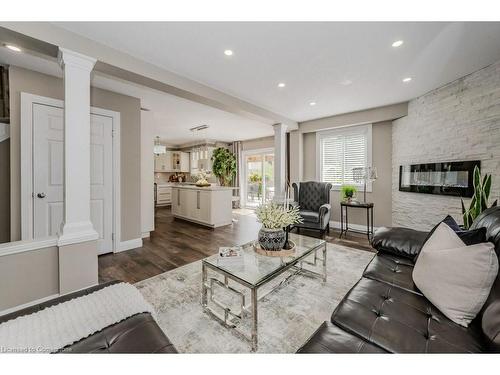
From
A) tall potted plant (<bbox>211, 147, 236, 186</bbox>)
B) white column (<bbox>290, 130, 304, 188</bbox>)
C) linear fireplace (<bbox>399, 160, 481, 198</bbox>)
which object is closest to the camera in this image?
linear fireplace (<bbox>399, 160, 481, 198</bbox>)

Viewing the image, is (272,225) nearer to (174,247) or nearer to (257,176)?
(174,247)

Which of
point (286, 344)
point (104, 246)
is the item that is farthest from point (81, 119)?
point (286, 344)

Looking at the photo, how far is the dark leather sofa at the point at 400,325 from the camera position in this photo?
938 millimetres

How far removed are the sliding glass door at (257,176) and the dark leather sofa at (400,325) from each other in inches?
236

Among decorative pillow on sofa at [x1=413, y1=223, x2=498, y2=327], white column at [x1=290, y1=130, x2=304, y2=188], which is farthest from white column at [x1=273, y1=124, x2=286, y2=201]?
decorative pillow on sofa at [x1=413, y1=223, x2=498, y2=327]

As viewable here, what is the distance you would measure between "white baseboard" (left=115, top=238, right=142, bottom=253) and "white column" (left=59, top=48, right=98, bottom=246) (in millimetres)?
1432

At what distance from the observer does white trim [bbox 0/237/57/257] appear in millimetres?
1762

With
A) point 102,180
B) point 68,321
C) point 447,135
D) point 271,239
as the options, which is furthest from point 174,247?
point 447,135

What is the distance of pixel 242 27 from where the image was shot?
189 cm

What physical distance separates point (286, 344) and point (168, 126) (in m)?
5.55

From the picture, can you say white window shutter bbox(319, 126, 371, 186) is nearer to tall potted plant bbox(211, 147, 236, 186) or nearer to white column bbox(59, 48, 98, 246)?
tall potted plant bbox(211, 147, 236, 186)

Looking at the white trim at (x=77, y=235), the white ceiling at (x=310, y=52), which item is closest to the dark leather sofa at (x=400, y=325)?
the white ceiling at (x=310, y=52)

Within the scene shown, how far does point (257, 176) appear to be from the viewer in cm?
786
